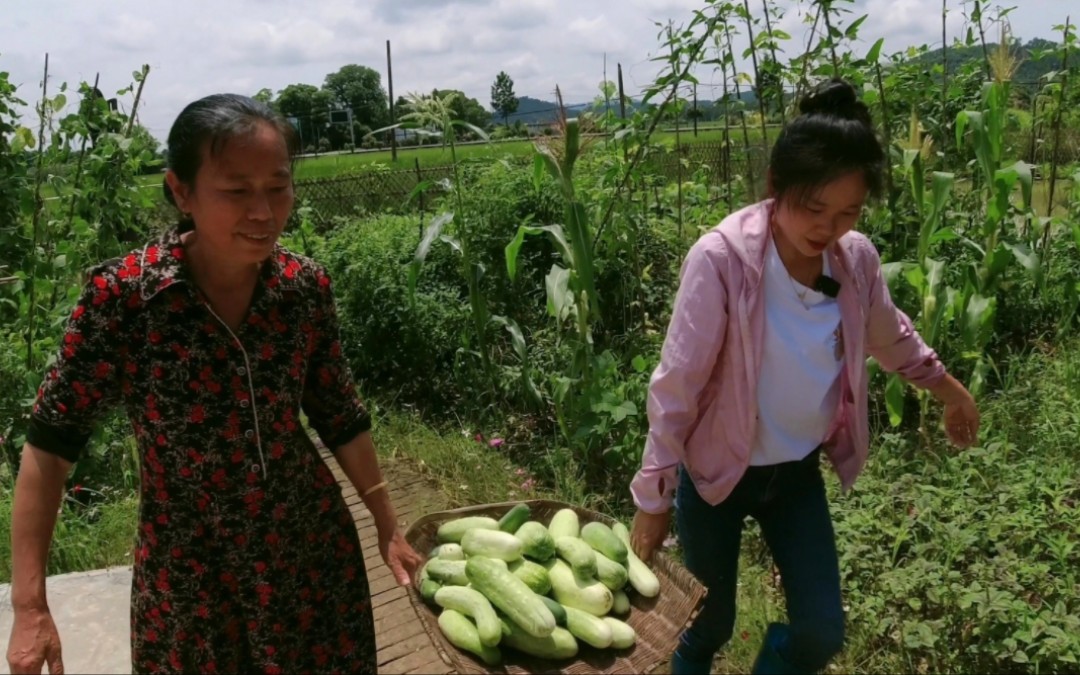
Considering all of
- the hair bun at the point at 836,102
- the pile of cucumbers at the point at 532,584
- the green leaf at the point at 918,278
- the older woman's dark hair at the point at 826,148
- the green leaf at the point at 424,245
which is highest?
the hair bun at the point at 836,102

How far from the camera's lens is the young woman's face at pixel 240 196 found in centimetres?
144

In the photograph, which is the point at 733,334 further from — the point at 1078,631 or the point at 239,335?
the point at 1078,631

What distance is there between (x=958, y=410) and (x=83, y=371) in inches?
75.7

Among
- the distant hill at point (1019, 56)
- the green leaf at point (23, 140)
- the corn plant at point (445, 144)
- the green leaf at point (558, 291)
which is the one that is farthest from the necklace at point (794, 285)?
the green leaf at point (23, 140)

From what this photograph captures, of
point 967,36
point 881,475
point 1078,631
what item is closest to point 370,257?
point 881,475

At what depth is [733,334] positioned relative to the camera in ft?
5.78

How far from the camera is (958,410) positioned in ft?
6.98

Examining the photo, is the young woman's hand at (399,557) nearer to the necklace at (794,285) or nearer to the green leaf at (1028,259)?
the necklace at (794,285)

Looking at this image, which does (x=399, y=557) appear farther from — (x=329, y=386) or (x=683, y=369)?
(x=683, y=369)

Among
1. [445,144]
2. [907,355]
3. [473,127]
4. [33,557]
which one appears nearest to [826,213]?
[907,355]

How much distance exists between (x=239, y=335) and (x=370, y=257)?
328cm

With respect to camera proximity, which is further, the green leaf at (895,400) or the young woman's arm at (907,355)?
the green leaf at (895,400)

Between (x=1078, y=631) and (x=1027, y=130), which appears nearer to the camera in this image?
(x=1078, y=631)

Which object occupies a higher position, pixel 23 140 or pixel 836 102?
pixel 23 140
